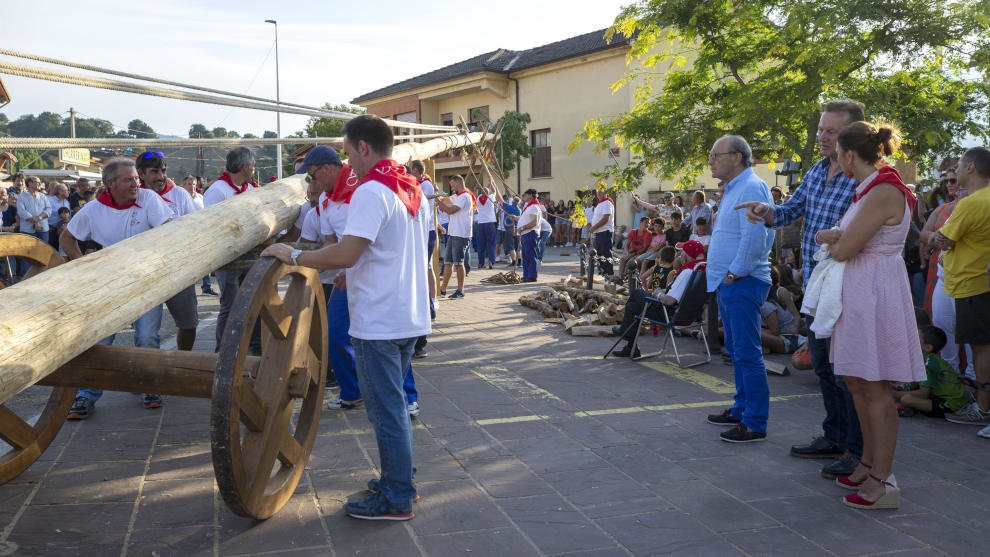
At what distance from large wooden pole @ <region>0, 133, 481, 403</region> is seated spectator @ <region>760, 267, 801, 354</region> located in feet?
16.9

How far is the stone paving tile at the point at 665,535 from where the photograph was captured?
9.72 ft

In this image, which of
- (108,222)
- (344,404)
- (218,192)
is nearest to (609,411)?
(344,404)

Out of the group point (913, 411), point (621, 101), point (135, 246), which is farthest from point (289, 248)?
point (621, 101)

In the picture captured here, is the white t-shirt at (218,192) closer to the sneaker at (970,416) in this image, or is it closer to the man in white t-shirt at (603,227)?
the sneaker at (970,416)

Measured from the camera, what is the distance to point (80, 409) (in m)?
4.82

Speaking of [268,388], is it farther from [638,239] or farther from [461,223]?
[638,239]

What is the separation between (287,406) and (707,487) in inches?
80.9

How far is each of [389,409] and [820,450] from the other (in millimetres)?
2445

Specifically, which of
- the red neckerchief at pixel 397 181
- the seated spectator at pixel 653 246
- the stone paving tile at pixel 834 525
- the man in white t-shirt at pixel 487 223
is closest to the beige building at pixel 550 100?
the man in white t-shirt at pixel 487 223

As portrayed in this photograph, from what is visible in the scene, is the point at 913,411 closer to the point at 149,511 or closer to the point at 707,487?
the point at 707,487

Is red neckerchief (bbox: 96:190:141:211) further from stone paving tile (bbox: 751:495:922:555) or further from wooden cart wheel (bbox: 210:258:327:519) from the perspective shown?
stone paving tile (bbox: 751:495:922:555)

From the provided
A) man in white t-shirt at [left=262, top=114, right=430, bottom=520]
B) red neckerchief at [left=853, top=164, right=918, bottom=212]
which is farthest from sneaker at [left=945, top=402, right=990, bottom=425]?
man in white t-shirt at [left=262, top=114, right=430, bottom=520]

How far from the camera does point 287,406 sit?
3.27 meters

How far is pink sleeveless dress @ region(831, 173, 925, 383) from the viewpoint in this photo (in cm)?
342
